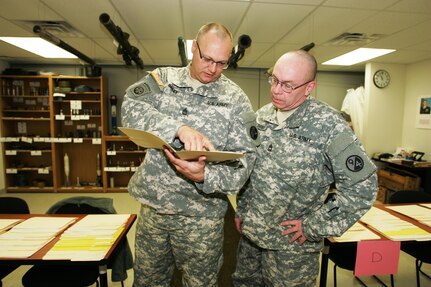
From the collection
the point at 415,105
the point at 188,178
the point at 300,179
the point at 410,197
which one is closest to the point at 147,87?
the point at 188,178

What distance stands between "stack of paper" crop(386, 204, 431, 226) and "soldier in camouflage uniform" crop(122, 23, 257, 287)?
1.52 m

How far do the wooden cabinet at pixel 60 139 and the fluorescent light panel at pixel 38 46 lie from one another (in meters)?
0.54

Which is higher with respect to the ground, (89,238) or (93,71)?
(93,71)

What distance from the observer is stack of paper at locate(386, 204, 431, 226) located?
75.7 inches

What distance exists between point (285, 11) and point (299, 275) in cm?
250

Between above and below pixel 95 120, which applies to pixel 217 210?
below

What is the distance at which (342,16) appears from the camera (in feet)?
9.29

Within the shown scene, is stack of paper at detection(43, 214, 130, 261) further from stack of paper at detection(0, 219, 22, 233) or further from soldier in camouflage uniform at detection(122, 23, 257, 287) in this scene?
stack of paper at detection(0, 219, 22, 233)

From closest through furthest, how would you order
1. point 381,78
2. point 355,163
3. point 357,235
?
1. point 355,163
2. point 357,235
3. point 381,78

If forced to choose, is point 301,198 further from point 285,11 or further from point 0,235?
point 285,11

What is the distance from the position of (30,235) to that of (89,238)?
0.37 m

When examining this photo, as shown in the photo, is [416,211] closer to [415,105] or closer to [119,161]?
[415,105]

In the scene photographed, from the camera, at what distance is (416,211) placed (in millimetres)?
2094

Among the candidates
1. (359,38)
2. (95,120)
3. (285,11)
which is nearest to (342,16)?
(285,11)
